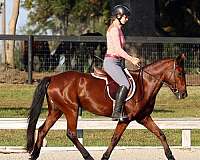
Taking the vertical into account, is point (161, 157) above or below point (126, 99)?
below

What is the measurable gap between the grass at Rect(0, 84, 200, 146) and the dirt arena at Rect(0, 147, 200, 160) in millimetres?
1040

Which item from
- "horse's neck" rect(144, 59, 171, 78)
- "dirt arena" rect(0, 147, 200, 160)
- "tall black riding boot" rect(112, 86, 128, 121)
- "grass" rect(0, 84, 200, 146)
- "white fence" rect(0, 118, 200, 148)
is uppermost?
"horse's neck" rect(144, 59, 171, 78)

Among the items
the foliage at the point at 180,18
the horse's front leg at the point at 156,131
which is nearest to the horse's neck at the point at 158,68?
the horse's front leg at the point at 156,131

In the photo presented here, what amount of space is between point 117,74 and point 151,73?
2.32 ft

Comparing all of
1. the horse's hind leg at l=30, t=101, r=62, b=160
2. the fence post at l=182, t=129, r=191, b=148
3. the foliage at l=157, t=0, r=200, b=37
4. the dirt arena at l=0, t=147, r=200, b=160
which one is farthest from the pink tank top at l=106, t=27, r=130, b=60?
the foliage at l=157, t=0, r=200, b=37

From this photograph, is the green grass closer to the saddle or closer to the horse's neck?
the saddle

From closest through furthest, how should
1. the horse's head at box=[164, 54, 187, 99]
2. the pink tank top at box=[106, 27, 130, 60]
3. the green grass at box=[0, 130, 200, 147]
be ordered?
the pink tank top at box=[106, 27, 130, 60], the horse's head at box=[164, 54, 187, 99], the green grass at box=[0, 130, 200, 147]

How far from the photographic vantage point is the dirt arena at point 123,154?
1403cm

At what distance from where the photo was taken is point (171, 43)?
29.2 meters

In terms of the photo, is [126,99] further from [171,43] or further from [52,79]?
[171,43]

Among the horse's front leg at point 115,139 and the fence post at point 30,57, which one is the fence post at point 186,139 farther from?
the fence post at point 30,57

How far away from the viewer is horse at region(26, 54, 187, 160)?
12.9m

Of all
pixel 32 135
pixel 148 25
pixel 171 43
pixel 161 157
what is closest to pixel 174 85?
pixel 161 157

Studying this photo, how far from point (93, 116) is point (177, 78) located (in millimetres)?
8822
